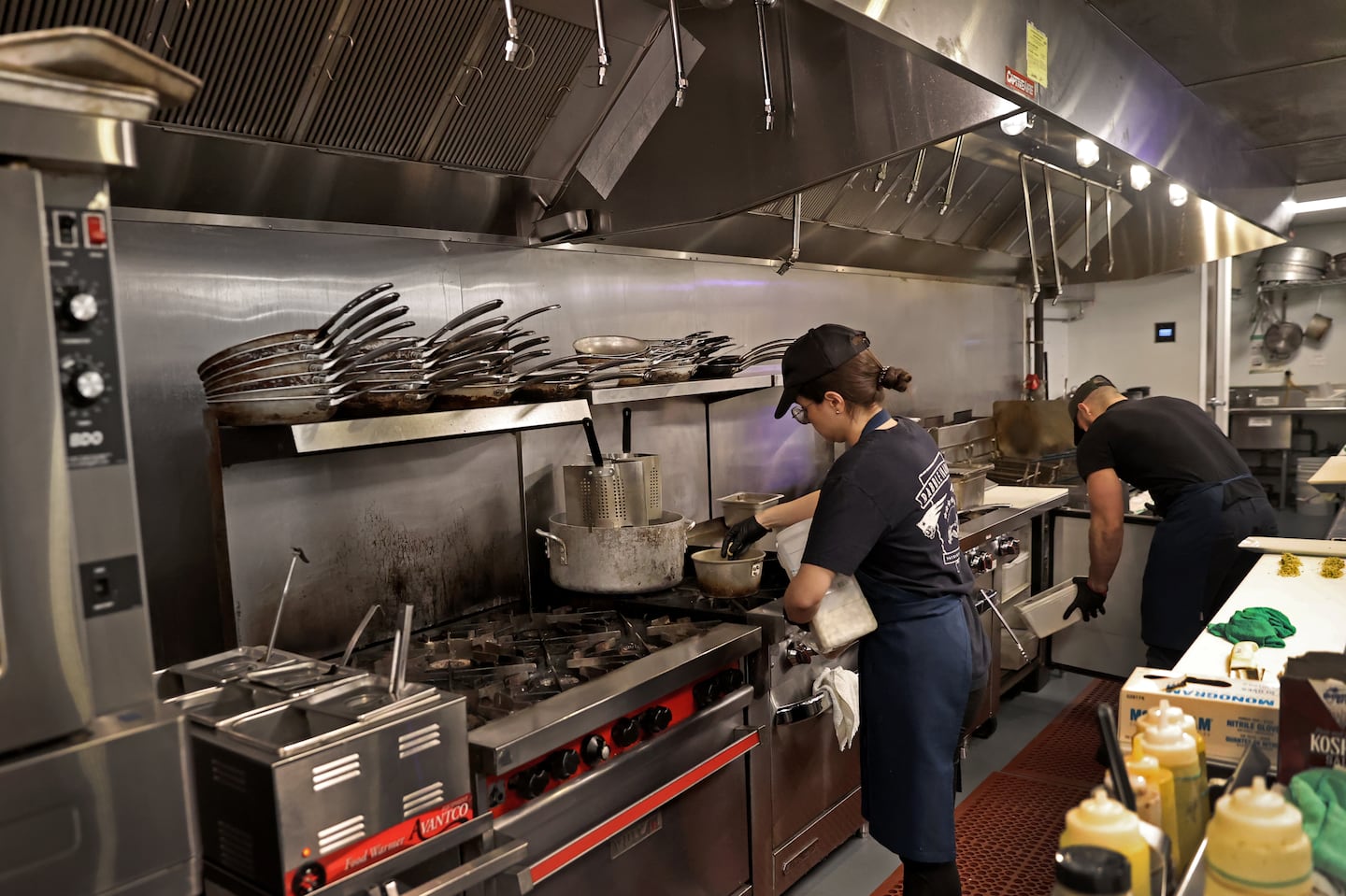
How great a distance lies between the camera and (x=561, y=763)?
5.91 ft

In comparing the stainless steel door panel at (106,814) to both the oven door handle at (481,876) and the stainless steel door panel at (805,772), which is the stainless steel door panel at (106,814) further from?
the stainless steel door panel at (805,772)

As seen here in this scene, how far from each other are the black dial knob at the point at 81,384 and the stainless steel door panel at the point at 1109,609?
4.08 metres

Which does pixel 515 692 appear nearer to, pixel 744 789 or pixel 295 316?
pixel 744 789

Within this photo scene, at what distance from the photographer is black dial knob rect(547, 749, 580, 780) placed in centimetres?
180

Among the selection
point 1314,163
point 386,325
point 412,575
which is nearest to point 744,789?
point 412,575

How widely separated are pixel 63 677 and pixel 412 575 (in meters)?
1.48

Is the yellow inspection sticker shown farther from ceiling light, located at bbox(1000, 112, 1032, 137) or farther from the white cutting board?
the white cutting board

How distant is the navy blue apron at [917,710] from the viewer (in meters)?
2.05

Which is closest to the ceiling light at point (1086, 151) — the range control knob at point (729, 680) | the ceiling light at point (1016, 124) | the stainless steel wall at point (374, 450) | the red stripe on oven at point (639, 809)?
the ceiling light at point (1016, 124)

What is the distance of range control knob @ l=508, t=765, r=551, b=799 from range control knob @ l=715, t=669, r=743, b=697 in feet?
2.00

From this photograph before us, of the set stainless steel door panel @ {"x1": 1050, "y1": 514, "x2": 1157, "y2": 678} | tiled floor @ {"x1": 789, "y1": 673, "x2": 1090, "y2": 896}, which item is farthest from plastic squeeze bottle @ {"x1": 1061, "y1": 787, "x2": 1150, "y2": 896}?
stainless steel door panel @ {"x1": 1050, "y1": 514, "x2": 1157, "y2": 678}

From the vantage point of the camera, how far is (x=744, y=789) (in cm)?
235

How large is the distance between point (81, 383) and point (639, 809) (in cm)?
141

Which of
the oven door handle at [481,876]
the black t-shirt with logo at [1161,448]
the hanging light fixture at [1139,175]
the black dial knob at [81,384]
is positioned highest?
the hanging light fixture at [1139,175]
